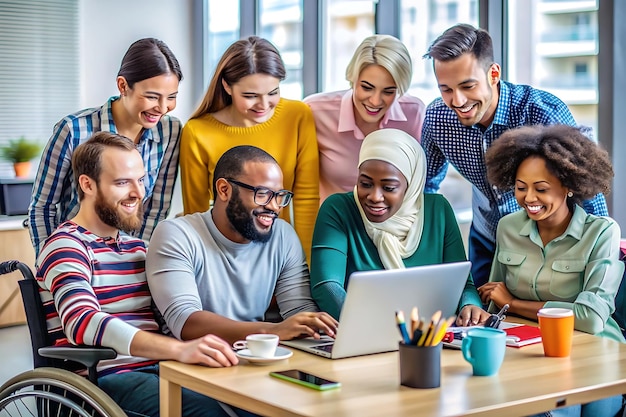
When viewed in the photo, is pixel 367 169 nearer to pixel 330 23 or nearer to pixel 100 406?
pixel 100 406

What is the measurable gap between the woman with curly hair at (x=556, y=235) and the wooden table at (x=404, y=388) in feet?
0.98

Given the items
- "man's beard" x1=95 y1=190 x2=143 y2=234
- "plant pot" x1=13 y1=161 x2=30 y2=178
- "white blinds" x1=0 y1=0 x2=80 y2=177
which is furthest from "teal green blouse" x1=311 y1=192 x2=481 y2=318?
"white blinds" x1=0 y1=0 x2=80 y2=177

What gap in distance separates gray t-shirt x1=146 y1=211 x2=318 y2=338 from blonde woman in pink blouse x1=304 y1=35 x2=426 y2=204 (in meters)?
0.60

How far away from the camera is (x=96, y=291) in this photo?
2307 mm

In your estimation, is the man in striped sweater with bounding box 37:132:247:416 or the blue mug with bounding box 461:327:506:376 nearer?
the blue mug with bounding box 461:327:506:376

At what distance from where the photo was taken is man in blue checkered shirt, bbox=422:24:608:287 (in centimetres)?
282

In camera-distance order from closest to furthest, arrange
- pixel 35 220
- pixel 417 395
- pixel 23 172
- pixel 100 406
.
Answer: pixel 417 395 < pixel 100 406 < pixel 35 220 < pixel 23 172

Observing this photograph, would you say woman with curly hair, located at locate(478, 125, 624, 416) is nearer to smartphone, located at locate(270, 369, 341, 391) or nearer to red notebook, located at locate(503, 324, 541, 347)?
red notebook, located at locate(503, 324, 541, 347)

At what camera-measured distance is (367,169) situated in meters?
2.56

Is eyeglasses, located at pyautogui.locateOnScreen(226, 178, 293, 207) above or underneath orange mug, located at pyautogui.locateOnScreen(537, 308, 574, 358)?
above

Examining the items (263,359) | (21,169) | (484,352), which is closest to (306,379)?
(263,359)

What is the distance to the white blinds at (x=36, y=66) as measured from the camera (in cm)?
589

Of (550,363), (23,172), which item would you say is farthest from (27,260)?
(550,363)

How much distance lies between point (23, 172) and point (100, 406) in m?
4.19
